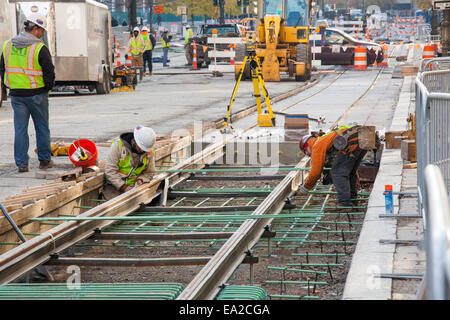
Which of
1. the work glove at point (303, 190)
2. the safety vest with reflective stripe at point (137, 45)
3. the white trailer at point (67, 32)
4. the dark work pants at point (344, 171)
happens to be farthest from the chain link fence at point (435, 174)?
the safety vest with reflective stripe at point (137, 45)

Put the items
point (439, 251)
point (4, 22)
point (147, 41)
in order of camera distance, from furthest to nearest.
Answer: point (147, 41) < point (4, 22) < point (439, 251)

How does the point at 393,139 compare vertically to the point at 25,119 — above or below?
below

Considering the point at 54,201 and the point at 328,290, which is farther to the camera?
the point at 54,201

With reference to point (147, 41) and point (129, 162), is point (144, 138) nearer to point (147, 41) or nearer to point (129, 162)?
point (129, 162)

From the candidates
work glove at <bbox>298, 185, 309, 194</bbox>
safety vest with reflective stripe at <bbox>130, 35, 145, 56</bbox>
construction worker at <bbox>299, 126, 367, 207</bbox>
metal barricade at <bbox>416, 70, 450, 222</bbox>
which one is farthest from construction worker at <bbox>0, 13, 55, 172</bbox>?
safety vest with reflective stripe at <bbox>130, 35, 145, 56</bbox>

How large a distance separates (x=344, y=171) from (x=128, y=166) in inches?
95.0

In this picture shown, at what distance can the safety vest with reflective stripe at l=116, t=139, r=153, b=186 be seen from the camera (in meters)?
9.12

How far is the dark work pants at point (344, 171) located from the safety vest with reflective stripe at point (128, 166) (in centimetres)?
→ 208

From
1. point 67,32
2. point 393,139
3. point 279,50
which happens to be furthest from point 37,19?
point 279,50

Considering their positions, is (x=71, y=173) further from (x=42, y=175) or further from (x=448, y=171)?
(x=448, y=171)

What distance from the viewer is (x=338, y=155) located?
30.2ft

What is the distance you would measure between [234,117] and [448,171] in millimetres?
11942

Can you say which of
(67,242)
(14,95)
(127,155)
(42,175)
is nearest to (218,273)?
(67,242)

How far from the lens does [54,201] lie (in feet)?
26.9
